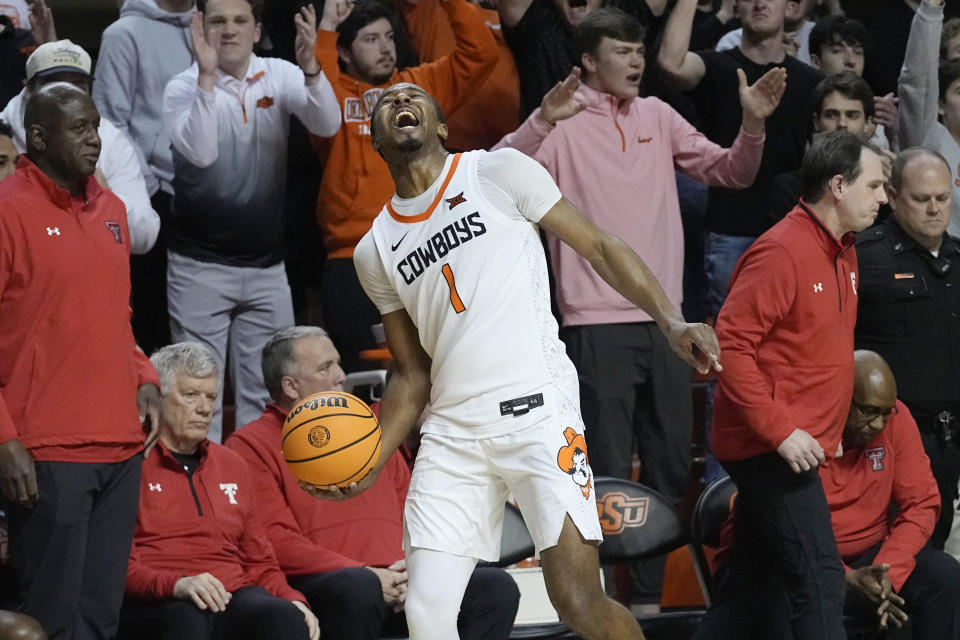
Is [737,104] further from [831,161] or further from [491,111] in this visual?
[831,161]

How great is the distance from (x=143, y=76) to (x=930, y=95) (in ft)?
13.8

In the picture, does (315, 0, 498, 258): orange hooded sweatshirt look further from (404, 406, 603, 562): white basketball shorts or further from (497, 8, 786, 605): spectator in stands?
(404, 406, 603, 562): white basketball shorts

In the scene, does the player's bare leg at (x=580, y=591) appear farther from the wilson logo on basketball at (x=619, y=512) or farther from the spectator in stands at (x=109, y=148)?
the spectator in stands at (x=109, y=148)

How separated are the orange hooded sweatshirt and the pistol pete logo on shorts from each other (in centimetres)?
289

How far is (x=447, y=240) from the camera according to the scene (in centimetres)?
434

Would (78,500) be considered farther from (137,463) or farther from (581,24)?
(581,24)

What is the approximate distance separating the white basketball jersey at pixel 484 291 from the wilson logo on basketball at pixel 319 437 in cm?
34

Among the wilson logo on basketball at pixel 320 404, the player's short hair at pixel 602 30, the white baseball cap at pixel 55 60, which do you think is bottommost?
the wilson logo on basketball at pixel 320 404

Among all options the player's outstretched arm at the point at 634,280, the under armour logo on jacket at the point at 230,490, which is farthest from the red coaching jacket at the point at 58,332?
the player's outstretched arm at the point at 634,280

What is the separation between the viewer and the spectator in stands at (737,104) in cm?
730

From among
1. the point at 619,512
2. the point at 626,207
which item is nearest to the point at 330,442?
the point at 619,512

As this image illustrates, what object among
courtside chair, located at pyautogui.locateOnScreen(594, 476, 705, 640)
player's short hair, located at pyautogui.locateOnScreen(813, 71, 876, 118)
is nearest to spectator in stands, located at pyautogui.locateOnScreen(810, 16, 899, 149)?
player's short hair, located at pyautogui.locateOnScreen(813, 71, 876, 118)

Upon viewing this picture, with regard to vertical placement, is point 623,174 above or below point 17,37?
below

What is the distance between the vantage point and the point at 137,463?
5.03m
